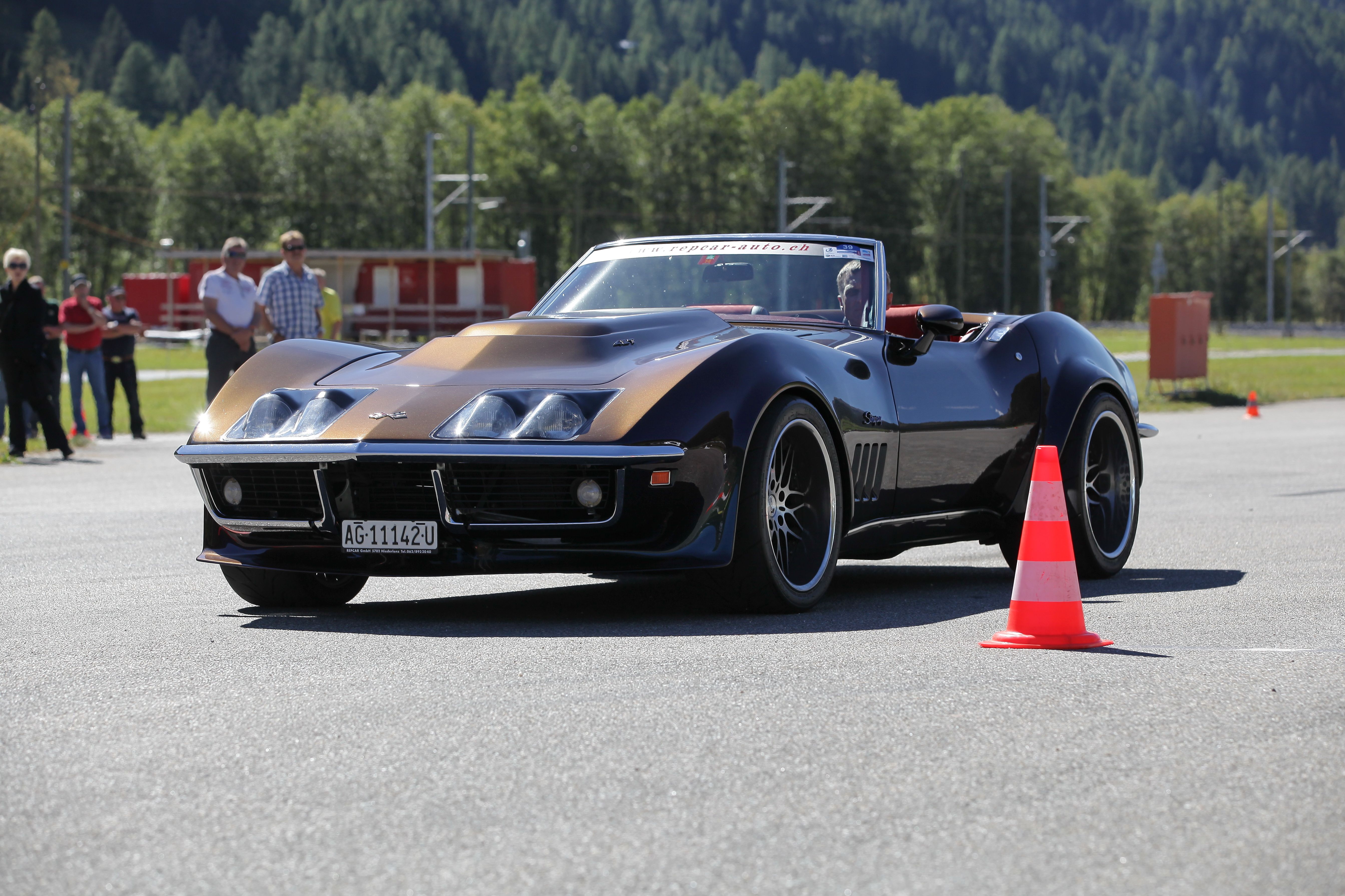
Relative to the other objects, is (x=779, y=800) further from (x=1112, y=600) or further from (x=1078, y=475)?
(x=1078, y=475)

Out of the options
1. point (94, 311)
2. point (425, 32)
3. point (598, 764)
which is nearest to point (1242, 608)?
point (598, 764)

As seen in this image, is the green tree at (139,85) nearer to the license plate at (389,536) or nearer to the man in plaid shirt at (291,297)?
the man in plaid shirt at (291,297)

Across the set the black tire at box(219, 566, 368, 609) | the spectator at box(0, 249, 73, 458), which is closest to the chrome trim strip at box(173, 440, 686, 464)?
the black tire at box(219, 566, 368, 609)

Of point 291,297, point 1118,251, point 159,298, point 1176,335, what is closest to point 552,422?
point 291,297

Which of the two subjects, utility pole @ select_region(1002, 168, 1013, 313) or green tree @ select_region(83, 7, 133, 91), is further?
green tree @ select_region(83, 7, 133, 91)

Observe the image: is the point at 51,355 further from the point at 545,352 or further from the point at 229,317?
the point at 545,352

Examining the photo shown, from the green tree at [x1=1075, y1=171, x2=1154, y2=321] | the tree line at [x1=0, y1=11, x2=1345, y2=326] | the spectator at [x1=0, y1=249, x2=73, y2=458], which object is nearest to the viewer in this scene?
the spectator at [x1=0, y1=249, x2=73, y2=458]

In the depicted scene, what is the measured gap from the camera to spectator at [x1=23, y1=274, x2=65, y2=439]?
52.9 feet

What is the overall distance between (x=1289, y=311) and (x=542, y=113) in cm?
4991

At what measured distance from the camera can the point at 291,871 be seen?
3.06 metres

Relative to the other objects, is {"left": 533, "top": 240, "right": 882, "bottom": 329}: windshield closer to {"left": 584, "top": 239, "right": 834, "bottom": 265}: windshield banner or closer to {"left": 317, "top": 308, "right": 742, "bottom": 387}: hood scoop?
{"left": 584, "top": 239, "right": 834, "bottom": 265}: windshield banner

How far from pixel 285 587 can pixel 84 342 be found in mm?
12907

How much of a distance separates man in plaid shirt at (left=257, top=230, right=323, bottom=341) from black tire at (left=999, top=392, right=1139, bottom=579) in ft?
21.3

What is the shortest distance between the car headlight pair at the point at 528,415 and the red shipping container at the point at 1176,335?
889 inches
